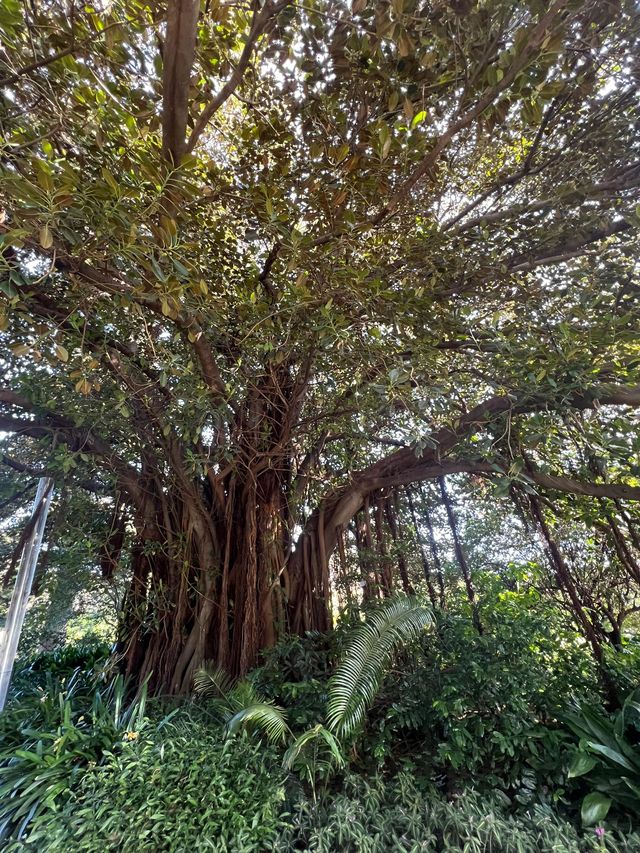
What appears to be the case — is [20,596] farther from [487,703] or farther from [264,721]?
[487,703]

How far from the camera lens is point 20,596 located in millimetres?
2527

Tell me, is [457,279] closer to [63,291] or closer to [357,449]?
[357,449]

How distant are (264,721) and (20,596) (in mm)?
1777

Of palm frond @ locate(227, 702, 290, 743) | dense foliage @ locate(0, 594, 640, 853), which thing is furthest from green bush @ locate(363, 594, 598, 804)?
palm frond @ locate(227, 702, 290, 743)

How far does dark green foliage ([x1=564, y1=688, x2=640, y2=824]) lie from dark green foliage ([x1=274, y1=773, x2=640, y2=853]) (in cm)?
14

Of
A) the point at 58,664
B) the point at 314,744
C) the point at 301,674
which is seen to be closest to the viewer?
the point at 314,744

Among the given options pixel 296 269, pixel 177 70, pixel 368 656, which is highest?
pixel 296 269

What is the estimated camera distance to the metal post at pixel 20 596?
243cm

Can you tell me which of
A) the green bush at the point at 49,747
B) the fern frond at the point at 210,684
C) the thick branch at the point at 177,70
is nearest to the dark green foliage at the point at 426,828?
the fern frond at the point at 210,684

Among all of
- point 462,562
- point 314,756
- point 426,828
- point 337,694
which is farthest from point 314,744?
point 462,562

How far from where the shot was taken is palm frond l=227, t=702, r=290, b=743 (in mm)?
1908

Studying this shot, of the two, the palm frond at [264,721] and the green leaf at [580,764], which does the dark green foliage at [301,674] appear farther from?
the green leaf at [580,764]

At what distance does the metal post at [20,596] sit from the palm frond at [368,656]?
79.1 inches

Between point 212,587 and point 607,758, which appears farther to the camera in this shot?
point 212,587
